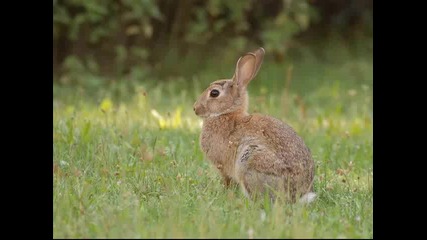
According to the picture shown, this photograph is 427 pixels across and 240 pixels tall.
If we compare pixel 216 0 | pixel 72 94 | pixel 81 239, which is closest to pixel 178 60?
pixel 216 0

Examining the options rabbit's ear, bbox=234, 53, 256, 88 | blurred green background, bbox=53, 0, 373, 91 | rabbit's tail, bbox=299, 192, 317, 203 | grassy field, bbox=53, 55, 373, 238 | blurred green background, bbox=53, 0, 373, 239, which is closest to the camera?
grassy field, bbox=53, 55, 373, 238

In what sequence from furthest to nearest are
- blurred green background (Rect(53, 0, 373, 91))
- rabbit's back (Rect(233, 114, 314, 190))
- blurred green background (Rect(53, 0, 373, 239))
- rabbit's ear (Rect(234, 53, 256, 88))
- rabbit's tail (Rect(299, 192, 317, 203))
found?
blurred green background (Rect(53, 0, 373, 91)), rabbit's ear (Rect(234, 53, 256, 88)), rabbit's back (Rect(233, 114, 314, 190)), rabbit's tail (Rect(299, 192, 317, 203)), blurred green background (Rect(53, 0, 373, 239))

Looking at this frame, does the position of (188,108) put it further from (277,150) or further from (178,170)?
(277,150)

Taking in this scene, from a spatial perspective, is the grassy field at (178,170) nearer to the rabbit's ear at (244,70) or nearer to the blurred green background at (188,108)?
the blurred green background at (188,108)

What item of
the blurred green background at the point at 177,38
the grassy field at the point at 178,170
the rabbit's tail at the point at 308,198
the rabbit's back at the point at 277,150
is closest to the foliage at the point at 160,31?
the blurred green background at the point at 177,38

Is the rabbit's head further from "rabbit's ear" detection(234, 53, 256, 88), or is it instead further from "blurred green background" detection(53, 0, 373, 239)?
"blurred green background" detection(53, 0, 373, 239)

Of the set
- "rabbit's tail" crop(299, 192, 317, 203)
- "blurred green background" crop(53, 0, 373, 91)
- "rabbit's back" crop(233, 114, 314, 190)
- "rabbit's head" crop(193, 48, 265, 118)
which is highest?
"blurred green background" crop(53, 0, 373, 91)

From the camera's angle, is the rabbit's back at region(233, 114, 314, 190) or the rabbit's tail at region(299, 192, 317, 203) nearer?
the rabbit's tail at region(299, 192, 317, 203)

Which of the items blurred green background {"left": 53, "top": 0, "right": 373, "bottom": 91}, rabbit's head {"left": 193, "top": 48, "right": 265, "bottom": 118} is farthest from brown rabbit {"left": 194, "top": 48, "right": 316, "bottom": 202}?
blurred green background {"left": 53, "top": 0, "right": 373, "bottom": 91}

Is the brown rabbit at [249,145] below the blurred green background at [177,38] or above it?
below

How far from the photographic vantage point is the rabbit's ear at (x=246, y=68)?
20.0ft

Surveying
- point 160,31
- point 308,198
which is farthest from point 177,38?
point 308,198

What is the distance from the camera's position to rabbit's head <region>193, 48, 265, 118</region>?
6102 millimetres

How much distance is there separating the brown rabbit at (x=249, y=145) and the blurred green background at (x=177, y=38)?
13.9 feet
